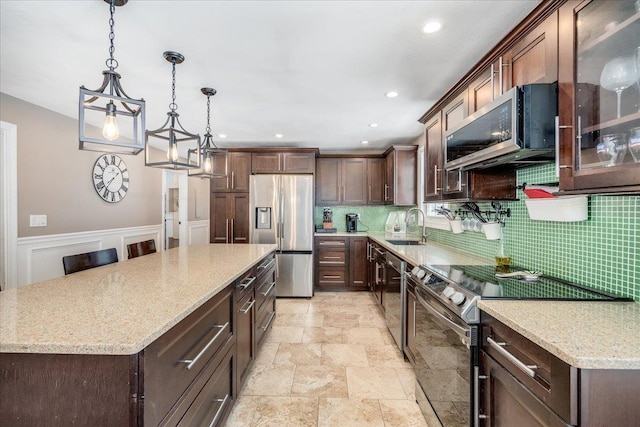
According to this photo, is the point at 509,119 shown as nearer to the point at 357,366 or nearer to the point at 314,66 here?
the point at 314,66

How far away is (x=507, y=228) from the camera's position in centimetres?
221

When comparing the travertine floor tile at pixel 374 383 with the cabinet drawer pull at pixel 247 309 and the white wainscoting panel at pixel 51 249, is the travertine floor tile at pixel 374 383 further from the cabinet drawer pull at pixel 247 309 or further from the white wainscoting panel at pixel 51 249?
the white wainscoting panel at pixel 51 249

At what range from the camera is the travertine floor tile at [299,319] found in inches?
137

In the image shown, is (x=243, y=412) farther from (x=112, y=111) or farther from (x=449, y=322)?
(x=112, y=111)

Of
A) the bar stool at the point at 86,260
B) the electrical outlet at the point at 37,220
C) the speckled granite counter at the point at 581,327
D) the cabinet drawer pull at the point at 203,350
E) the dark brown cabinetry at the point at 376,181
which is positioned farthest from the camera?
the dark brown cabinetry at the point at 376,181

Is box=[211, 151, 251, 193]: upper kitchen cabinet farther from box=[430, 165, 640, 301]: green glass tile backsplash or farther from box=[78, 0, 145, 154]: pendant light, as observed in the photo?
box=[430, 165, 640, 301]: green glass tile backsplash

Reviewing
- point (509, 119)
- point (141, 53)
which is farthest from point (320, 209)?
point (509, 119)

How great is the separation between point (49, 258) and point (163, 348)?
329 cm

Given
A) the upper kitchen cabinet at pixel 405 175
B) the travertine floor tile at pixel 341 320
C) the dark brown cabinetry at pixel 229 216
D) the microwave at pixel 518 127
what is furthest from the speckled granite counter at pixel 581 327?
the dark brown cabinetry at pixel 229 216

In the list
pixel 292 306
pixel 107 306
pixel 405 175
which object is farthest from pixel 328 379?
pixel 405 175

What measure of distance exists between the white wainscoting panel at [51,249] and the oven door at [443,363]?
3803 millimetres

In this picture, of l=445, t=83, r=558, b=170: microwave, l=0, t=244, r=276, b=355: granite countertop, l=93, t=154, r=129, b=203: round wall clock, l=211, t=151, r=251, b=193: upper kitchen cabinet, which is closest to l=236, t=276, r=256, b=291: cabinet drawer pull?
l=0, t=244, r=276, b=355: granite countertop

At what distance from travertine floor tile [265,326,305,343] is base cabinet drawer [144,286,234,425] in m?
1.46

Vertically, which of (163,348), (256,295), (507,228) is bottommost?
(256,295)
